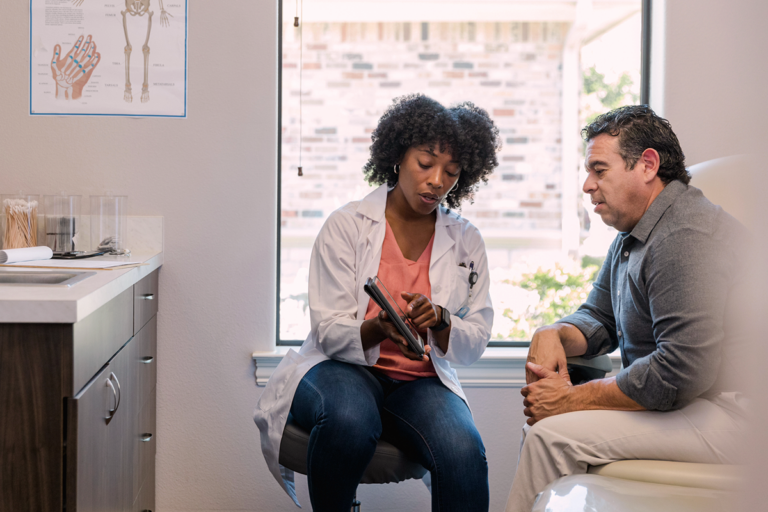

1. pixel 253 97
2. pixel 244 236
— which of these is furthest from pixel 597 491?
pixel 253 97

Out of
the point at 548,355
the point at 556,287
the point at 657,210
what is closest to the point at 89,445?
the point at 548,355

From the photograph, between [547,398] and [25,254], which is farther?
[25,254]

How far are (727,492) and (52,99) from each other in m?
2.28

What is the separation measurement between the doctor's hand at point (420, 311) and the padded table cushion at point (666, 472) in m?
0.51

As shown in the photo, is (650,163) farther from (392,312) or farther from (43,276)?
(43,276)

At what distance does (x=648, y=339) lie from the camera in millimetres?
1415

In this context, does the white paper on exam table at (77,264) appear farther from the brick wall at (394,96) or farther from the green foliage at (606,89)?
the green foliage at (606,89)

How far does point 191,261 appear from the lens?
2.13 m

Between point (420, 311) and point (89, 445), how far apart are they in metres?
0.80

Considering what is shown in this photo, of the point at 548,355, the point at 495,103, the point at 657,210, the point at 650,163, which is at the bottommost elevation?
the point at 548,355

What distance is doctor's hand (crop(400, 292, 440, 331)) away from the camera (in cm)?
153

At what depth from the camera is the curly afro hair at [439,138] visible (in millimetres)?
1733

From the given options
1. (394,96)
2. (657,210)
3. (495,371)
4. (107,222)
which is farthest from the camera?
(394,96)

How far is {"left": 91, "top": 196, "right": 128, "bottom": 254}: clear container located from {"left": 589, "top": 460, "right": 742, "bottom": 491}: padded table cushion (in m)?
1.58
